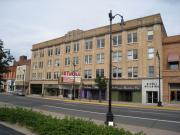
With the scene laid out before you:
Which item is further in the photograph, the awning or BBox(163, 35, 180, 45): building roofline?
BBox(163, 35, 180, 45): building roofline

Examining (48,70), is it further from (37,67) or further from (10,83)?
(10,83)

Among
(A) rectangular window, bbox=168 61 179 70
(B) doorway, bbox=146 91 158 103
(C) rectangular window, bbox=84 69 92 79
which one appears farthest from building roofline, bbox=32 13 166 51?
(B) doorway, bbox=146 91 158 103

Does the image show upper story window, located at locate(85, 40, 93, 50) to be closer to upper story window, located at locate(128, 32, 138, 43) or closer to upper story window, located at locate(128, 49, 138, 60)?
upper story window, located at locate(128, 32, 138, 43)

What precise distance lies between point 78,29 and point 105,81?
19217 mm

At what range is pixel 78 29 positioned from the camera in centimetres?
6022

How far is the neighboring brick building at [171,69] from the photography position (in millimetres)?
40125

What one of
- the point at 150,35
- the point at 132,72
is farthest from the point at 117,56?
the point at 150,35

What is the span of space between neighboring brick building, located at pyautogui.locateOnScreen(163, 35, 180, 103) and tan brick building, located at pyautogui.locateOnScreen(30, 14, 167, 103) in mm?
1407

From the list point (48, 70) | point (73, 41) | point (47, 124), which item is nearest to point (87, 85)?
point (73, 41)

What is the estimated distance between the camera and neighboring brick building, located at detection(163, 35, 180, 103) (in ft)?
132

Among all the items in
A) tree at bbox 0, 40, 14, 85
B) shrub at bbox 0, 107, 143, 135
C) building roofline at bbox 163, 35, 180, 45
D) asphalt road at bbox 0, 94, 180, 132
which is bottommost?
asphalt road at bbox 0, 94, 180, 132

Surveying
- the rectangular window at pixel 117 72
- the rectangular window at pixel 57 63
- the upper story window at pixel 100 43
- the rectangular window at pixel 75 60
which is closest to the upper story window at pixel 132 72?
the rectangular window at pixel 117 72

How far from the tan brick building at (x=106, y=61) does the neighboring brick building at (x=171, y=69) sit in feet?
4.62

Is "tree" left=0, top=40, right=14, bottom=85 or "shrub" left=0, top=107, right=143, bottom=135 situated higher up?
"tree" left=0, top=40, right=14, bottom=85
